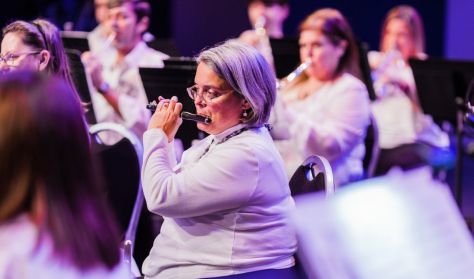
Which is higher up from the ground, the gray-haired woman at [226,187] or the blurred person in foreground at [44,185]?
the blurred person in foreground at [44,185]

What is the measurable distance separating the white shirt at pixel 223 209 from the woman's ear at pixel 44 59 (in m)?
0.75

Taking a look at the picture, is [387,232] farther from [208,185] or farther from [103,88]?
[103,88]

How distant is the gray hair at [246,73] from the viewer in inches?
84.6

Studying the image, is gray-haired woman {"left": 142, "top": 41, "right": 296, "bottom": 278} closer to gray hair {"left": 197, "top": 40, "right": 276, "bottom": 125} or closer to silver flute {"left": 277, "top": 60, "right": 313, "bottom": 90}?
gray hair {"left": 197, "top": 40, "right": 276, "bottom": 125}

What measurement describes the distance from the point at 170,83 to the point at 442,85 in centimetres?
181

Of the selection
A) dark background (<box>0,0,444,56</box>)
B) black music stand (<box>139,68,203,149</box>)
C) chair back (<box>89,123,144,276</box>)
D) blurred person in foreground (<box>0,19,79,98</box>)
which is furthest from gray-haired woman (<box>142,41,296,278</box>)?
dark background (<box>0,0,444,56</box>)

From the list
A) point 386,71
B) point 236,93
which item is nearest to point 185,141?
point 236,93

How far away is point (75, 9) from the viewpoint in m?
7.18

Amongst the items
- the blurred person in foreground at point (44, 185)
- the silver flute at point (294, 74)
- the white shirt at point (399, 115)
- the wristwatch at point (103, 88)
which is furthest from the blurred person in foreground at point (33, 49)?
the white shirt at point (399, 115)

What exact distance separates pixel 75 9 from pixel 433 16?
130 inches

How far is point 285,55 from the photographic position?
4.09 metres

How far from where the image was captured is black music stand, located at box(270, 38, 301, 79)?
4.07m

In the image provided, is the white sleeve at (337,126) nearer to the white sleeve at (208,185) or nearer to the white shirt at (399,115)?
the white shirt at (399,115)

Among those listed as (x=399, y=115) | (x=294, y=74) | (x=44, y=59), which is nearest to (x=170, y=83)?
(x=44, y=59)
